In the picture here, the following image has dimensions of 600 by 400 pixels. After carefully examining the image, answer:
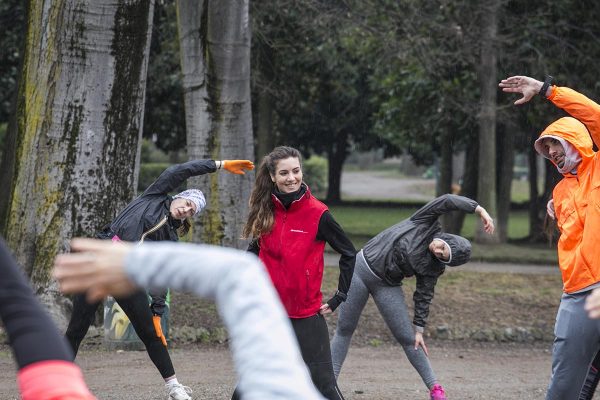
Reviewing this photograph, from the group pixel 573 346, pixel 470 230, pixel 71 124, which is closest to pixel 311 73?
pixel 470 230

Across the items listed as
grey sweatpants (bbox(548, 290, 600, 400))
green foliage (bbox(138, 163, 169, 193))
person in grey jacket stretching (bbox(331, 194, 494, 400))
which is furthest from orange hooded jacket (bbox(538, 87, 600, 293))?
green foliage (bbox(138, 163, 169, 193))

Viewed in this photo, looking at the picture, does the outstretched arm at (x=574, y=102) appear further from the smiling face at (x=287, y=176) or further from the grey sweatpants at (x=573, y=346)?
the smiling face at (x=287, y=176)

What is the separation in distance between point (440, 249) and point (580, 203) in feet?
5.56

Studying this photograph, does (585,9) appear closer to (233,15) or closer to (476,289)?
(476,289)

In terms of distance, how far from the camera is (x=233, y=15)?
1205 centimetres

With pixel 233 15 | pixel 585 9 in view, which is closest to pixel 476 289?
pixel 233 15

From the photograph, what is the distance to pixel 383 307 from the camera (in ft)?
24.9

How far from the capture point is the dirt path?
840 cm

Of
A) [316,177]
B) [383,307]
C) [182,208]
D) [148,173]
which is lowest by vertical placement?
[316,177]

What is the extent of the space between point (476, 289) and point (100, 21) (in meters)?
6.75

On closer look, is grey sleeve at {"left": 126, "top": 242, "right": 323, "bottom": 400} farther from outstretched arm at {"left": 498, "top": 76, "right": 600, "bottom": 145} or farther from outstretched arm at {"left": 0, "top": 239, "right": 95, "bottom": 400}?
outstretched arm at {"left": 498, "top": 76, "right": 600, "bottom": 145}

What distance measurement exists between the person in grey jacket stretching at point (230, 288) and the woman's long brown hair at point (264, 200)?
13.6 ft

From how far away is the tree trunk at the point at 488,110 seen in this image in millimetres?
19203

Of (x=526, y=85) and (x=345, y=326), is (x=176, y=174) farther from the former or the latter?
(x=526, y=85)
